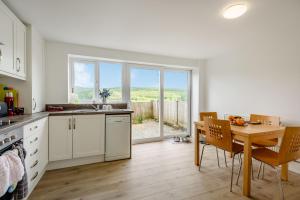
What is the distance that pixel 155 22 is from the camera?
2.20m

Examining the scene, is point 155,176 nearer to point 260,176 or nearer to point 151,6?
point 260,176

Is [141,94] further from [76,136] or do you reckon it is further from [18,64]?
[18,64]

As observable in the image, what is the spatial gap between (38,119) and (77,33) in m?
1.44

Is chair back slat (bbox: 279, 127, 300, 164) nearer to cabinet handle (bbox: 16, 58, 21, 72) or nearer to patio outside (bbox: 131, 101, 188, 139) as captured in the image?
patio outside (bbox: 131, 101, 188, 139)

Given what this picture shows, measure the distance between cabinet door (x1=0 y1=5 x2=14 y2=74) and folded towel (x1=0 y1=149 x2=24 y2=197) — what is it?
41.1 inches

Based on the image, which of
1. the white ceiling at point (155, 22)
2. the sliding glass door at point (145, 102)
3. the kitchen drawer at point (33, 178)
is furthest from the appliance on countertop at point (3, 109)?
the sliding glass door at point (145, 102)

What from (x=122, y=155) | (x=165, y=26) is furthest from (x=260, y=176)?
(x=165, y=26)

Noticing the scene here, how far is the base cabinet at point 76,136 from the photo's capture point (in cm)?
251

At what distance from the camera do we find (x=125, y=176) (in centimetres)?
233

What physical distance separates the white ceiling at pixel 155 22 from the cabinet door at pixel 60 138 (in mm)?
1393

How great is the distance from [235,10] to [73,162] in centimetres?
313

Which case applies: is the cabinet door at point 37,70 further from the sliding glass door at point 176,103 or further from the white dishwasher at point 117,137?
the sliding glass door at point 176,103

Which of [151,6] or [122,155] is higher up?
[151,6]

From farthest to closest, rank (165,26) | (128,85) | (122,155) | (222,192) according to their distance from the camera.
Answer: (128,85) < (122,155) < (165,26) < (222,192)
